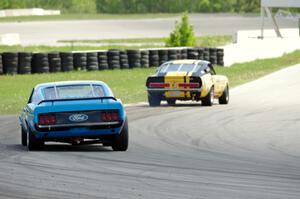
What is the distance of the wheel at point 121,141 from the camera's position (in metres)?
16.3

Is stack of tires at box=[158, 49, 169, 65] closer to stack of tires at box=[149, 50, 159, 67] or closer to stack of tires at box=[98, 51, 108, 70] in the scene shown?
→ stack of tires at box=[149, 50, 159, 67]

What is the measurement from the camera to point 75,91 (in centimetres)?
1705

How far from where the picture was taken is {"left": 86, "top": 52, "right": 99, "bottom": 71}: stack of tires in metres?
39.9

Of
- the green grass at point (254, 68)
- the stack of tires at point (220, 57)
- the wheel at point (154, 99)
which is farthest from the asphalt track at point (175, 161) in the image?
the stack of tires at point (220, 57)

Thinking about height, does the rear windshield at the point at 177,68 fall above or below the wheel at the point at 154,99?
above

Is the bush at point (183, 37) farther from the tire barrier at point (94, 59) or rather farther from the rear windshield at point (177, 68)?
the rear windshield at point (177, 68)

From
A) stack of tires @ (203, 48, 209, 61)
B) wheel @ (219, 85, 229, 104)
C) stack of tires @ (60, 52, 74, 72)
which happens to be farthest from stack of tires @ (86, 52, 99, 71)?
wheel @ (219, 85, 229, 104)

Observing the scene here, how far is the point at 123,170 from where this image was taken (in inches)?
548

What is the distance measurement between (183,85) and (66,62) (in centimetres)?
1323

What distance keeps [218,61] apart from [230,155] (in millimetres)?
27357

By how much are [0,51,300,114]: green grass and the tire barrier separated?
0.43 m

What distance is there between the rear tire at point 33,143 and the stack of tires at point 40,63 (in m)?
21.9

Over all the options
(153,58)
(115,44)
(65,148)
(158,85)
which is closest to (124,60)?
(153,58)

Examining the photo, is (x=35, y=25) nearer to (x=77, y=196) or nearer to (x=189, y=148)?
(x=189, y=148)
